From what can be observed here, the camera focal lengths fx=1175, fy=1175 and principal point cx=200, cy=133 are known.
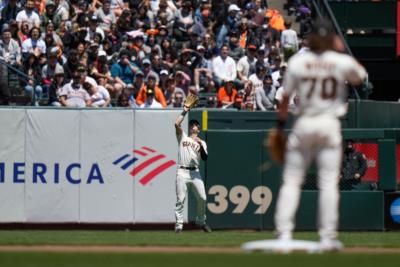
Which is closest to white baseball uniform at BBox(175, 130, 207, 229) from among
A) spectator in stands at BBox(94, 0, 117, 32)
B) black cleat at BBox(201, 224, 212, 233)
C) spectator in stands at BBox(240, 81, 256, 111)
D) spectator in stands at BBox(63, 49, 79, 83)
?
black cleat at BBox(201, 224, 212, 233)

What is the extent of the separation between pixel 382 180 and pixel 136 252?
8.73 meters

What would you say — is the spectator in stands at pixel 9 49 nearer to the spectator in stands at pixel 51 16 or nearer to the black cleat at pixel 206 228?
the spectator in stands at pixel 51 16

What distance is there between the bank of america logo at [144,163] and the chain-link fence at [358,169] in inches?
109

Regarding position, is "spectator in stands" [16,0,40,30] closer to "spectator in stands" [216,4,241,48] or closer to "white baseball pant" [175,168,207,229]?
"spectator in stands" [216,4,241,48]

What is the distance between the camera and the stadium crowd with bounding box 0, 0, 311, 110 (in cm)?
Result: 2320

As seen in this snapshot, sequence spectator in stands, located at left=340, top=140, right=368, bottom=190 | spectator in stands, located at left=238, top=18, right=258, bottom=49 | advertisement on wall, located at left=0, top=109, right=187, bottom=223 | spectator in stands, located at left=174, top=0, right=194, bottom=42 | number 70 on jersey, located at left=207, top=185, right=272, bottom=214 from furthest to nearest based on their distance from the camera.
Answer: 1. spectator in stands, located at left=238, top=18, right=258, bottom=49
2. spectator in stands, located at left=174, top=0, right=194, bottom=42
3. advertisement on wall, located at left=0, top=109, right=187, bottom=223
4. number 70 on jersey, located at left=207, top=185, right=272, bottom=214
5. spectator in stands, located at left=340, top=140, right=368, bottom=190

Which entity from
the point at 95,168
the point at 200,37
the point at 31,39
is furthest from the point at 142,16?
the point at 95,168

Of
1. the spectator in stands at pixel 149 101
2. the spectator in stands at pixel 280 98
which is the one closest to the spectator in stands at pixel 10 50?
the spectator in stands at pixel 149 101

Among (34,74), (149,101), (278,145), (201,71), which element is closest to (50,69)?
(34,74)

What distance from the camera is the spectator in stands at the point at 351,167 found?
20.8 metres

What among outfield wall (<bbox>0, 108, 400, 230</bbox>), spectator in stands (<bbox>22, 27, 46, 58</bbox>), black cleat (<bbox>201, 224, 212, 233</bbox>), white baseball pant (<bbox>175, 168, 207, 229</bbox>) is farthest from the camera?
spectator in stands (<bbox>22, 27, 46, 58</bbox>)

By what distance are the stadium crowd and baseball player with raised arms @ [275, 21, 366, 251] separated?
37.7ft

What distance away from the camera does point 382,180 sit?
823 inches

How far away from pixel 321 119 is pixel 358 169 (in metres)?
9.63
